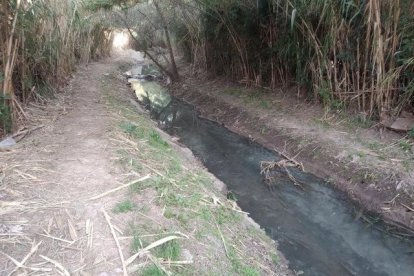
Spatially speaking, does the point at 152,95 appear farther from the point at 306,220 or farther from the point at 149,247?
the point at 149,247

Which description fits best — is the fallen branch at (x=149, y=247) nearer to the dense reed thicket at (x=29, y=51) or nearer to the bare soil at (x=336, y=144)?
the bare soil at (x=336, y=144)

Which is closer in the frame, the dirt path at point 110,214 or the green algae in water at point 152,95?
the dirt path at point 110,214

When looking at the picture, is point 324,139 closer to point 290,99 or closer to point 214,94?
point 290,99

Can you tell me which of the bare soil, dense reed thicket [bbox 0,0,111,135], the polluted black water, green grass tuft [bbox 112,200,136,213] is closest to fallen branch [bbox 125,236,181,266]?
green grass tuft [bbox 112,200,136,213]

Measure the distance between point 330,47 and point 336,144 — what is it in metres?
1.76

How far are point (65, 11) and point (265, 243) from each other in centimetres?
698

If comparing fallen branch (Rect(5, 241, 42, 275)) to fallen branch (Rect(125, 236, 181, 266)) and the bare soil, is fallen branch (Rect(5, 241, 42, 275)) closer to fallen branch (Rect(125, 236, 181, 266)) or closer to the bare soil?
fallen branch (Rect(125, 236, 181, 266))

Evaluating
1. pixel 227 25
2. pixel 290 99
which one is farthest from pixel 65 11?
pixel 290 99

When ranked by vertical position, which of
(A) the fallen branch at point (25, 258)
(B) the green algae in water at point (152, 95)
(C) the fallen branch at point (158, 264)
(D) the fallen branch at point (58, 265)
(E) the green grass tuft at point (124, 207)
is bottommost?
(B) the green algae in water at point (152, 95)

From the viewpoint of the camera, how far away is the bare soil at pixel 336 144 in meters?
4.67

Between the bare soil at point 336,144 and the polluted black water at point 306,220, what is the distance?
230mm

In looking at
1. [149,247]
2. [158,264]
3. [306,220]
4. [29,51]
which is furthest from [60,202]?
[29,51]

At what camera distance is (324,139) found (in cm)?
608

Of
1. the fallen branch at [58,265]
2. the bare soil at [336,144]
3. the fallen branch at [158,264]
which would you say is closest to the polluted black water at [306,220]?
the bare soil at [336,144]
